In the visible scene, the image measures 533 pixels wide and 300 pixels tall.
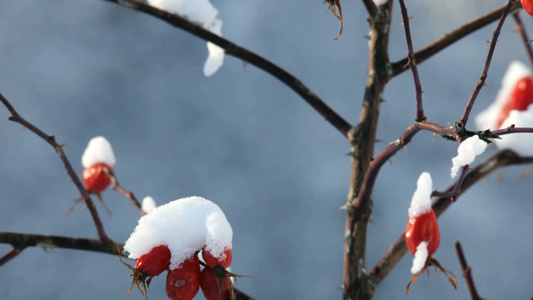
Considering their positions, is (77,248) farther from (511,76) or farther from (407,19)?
(511,76)

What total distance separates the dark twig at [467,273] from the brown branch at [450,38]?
521mm

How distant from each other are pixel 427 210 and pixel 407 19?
0.28 metres

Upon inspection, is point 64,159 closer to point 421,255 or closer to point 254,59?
point 254,59

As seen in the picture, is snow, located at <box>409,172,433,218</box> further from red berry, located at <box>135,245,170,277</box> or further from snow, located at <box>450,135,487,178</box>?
→ red berry, located at <box>135,245,170,277</box>

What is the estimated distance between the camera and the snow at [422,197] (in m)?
0.79

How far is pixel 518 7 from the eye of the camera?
1.19m

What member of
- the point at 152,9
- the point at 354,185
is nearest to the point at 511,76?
the point at 354,185

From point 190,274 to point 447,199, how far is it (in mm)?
596

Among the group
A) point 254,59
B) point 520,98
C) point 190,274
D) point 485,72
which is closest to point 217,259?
point 190,274

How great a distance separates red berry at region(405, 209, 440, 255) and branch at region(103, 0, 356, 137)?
16.4 inches

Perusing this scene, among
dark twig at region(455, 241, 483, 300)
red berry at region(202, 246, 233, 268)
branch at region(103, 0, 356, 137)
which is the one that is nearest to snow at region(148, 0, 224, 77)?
branch at region(103, 0, 356, 137)

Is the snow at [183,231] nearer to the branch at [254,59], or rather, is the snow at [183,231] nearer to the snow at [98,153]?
the branch at [254,59]

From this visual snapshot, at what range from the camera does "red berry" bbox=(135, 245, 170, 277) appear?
82 centimetres

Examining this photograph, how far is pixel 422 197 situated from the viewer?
820mm
